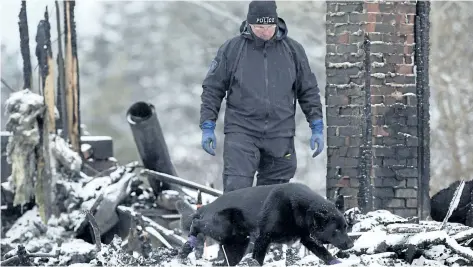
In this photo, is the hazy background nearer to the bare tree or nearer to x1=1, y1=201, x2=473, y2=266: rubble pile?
the bare tree

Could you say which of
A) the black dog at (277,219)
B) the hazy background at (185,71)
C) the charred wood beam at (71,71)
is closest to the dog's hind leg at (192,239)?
the black dog at (277,219)

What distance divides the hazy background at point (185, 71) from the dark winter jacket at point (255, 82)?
13628mm

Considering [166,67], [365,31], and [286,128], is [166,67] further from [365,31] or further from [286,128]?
[286,128]

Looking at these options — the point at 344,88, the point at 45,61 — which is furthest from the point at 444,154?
the point at 344,88

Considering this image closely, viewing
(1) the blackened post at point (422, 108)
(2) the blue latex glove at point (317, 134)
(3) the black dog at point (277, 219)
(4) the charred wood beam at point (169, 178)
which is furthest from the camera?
(4) the charred wood beam at point (169, 178)

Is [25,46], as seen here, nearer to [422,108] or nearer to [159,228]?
[159,228]

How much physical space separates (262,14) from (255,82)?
42 centimetres

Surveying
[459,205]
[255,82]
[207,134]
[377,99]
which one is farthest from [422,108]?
[207,134]

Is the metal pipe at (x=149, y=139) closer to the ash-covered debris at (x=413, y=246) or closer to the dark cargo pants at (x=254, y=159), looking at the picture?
the dark cargo pants at (x=254, y=159)

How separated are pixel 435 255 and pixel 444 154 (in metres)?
17.0

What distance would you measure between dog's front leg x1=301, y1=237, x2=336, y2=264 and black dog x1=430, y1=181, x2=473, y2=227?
5.93 feet

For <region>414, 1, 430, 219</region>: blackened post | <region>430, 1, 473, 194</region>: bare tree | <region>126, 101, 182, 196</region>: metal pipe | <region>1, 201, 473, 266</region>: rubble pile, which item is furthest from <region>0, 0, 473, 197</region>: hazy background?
<region>1, 201, 473, 266</region>: rubble pile

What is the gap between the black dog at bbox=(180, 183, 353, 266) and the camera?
4785 mm

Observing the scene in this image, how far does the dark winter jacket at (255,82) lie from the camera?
5.74 metres
